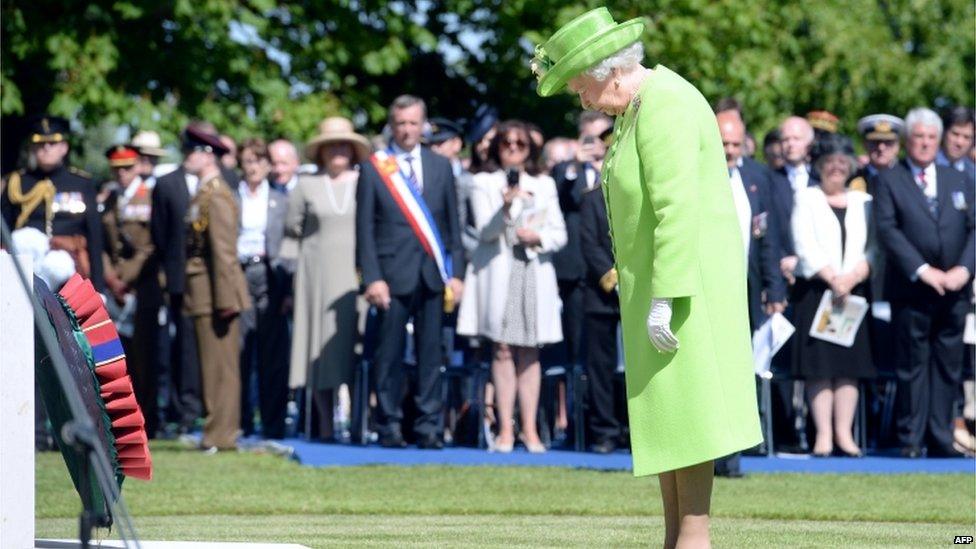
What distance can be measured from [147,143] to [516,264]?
533 cm

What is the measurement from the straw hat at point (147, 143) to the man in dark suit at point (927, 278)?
6.83 m

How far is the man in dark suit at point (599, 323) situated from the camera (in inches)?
530

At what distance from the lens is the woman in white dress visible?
13.7 metres

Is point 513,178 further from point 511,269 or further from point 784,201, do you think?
point 784,201

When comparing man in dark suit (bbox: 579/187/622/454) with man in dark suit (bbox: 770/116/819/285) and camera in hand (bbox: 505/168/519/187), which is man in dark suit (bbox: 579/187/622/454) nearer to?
camera in hand (bbox: 505/168/519/187)

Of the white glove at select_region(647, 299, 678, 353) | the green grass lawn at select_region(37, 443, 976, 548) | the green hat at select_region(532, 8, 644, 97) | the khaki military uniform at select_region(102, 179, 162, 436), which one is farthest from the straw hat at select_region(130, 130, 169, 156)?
the white glove at select_region(647, 299, 678, 353)

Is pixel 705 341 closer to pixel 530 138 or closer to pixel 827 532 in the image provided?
pixel 827 532

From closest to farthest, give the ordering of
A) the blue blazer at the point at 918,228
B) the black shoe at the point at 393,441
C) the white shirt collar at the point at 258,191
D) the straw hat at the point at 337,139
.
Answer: the blue blazer at the point at 918,228, the black shoe at the point at 393,441, the straw hat at the point at 337,139, the white shirt collar at the point at 258,191

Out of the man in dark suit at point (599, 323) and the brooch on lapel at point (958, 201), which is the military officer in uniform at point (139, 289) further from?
the brooch on lapel at point (958, 201)

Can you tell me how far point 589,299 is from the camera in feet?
44.9

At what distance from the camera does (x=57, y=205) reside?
13992mm

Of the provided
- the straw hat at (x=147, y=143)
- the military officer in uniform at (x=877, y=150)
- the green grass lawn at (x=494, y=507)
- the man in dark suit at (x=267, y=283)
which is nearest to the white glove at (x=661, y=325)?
the green grass lawn at (x=494, y=507)

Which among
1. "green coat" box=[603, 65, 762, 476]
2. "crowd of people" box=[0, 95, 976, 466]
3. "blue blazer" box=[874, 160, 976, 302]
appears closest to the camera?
"green coat" box=[603, 65, 762, 476]

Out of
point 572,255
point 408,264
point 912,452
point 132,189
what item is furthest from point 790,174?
point 132,189
